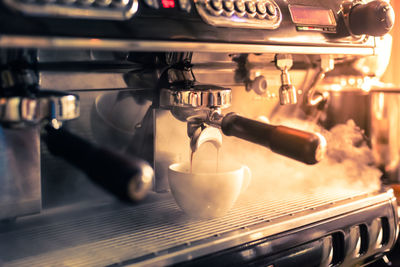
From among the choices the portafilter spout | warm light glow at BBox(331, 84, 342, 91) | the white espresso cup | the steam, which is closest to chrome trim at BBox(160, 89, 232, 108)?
the portafilter spout

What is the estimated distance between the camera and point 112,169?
402 millimetres

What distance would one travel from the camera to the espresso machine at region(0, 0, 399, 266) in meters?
0.44

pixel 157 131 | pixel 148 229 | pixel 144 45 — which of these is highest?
pixel 144 45

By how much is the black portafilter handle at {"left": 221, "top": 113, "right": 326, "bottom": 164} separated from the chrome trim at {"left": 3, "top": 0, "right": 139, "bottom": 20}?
0.21 metres

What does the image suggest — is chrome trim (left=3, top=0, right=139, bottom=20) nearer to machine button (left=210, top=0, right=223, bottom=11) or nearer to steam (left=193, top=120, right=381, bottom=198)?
machine button (left=210, top=0, right=223, bottom=11)

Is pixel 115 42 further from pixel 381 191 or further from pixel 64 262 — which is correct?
pixel 381 191

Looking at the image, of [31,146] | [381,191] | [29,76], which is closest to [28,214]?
[31,146]

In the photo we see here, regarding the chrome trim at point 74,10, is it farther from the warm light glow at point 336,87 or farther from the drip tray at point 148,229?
A: the warm light glow at point 336,87

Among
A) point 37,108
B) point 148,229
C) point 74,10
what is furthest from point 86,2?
point 148,229

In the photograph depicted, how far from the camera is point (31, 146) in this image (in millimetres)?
590

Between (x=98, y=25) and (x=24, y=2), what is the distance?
3.0 inches

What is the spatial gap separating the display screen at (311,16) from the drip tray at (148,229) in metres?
0.30

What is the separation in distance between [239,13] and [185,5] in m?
0.07

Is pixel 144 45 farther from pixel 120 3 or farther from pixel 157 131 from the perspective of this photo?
pixel 157 131
